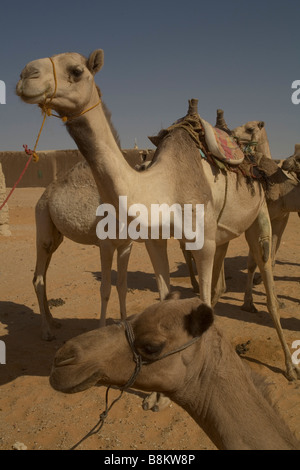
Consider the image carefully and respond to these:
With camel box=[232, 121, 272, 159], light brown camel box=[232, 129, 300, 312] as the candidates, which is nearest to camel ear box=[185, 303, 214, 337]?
light brown camel box=[232, 129, 300, 312]

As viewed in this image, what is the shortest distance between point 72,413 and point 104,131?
292cm

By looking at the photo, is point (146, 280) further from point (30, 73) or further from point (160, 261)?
point (30, 73)

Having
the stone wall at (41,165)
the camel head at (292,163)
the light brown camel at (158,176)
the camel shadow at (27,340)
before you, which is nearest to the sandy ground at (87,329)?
the camel shadow at (27,340)

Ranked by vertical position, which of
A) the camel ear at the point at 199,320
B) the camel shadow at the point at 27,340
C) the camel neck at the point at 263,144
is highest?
the camel neck at the point at 263,144

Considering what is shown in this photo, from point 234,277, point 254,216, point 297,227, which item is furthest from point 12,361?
point 297,227

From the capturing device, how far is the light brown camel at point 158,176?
134 inches

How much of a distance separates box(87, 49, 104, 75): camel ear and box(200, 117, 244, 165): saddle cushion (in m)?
1.54

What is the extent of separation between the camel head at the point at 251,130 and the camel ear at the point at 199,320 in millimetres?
4757

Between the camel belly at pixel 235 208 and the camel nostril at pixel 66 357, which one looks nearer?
the camel nostril at pixel 66 357

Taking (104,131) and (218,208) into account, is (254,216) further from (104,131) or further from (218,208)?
(104,131)

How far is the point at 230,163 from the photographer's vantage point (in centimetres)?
474

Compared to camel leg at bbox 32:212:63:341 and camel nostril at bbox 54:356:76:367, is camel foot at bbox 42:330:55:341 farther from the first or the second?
camel nostril at bbox 54:356:76:367

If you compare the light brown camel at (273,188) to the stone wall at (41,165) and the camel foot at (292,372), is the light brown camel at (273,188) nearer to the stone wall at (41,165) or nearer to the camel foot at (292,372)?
the camel foot at (292,372)
